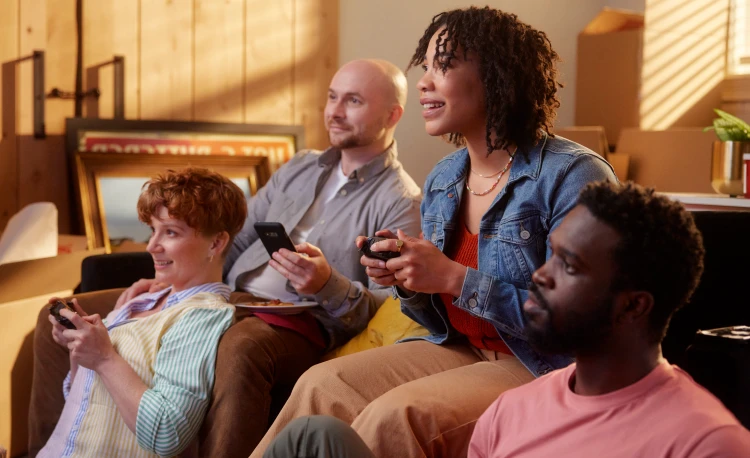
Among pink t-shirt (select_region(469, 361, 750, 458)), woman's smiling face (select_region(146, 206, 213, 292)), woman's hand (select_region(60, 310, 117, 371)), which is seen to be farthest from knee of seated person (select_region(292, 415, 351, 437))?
woman's smiling face (select_region(146, 206, 213, 292))

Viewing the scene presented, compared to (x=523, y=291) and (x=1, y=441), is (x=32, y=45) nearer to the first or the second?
(x=1, y=441)

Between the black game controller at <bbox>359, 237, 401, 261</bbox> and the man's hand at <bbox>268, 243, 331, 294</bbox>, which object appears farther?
the man's hand at <bbox>268, 243, 331, 294</bbox>

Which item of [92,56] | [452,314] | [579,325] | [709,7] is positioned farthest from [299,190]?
[709,7]

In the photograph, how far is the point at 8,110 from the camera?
10.8 ft

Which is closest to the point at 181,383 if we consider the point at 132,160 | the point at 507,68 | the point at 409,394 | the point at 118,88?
the point at 409,394

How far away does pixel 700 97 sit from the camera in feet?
13.4

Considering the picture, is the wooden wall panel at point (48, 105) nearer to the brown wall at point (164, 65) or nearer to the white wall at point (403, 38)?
the brown wall at point (164, 65)

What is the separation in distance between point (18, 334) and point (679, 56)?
9.82 ft

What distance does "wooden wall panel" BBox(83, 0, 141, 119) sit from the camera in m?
3.47

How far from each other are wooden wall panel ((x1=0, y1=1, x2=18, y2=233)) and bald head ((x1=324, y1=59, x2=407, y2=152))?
138 cm

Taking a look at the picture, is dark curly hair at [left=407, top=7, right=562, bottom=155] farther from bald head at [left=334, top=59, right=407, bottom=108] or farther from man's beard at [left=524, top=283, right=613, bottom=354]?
bald head at [left=334, top=59, right=407, bottom=108]

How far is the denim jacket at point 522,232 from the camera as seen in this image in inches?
64.6

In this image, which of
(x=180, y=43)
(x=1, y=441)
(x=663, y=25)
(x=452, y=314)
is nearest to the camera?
(x=452, y=314)

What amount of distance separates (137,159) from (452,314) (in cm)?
204
